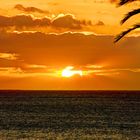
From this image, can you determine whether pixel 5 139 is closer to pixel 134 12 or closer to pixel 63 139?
pixel 63 139

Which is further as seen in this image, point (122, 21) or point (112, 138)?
point (112, 138)

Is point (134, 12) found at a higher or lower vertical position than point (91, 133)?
higher

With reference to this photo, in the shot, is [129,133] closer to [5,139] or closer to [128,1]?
[5,139]

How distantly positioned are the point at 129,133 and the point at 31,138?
13.2 m

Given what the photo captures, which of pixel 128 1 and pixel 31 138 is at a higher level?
pixel 128 1

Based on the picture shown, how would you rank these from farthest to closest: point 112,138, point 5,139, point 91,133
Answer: point 91,133
point 112,138
point 5,139

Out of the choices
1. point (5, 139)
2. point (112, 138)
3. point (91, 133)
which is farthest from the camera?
point (91, 133)

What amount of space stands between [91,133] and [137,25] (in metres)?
39.8

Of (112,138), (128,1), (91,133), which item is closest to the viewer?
(128,1)

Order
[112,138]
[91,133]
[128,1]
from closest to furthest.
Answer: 1. [128,1]
2. [112,138]
3. [91,133]

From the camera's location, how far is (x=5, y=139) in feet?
146

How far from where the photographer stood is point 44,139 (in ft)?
149

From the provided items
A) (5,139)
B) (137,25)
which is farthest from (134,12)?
(5,139)

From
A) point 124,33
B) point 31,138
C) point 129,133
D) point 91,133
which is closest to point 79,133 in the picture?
point 91,133
